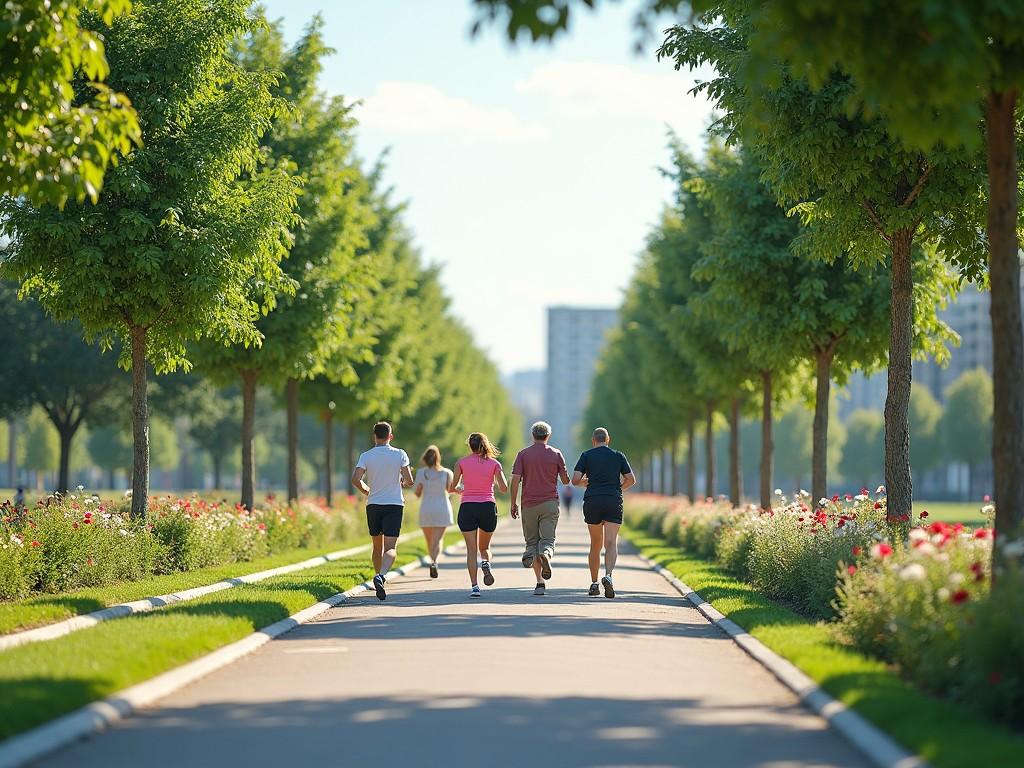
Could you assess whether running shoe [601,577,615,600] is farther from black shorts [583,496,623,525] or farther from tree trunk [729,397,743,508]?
tree trunk [729,397,743,508]

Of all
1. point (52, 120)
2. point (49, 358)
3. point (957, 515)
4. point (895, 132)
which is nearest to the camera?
point (895, 132)

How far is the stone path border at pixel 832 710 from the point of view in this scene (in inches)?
310

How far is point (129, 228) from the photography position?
19.6 metres

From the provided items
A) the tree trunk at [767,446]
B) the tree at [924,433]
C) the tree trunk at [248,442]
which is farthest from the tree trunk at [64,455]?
the tree at [924,433]

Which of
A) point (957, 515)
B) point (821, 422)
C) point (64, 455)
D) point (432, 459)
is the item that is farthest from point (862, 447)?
point (432, 459)

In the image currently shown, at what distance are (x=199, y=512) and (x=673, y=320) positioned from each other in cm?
1223

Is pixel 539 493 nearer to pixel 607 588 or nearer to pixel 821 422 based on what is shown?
pixel 607 588

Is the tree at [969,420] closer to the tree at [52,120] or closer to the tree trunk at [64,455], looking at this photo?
the tree trunk at [64,455]

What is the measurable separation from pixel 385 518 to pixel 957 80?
11.2 m

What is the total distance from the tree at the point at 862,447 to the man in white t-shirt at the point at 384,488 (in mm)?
118632

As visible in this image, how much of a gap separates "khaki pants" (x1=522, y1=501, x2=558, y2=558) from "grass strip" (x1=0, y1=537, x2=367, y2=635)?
427 cm

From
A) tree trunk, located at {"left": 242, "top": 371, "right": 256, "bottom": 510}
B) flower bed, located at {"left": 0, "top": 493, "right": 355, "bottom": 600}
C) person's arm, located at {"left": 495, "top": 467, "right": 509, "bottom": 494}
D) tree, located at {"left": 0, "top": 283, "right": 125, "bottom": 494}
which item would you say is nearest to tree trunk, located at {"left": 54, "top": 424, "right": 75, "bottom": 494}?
tree, located at {"left": 0, "top": 283, "right": 125, "bottom": 494}

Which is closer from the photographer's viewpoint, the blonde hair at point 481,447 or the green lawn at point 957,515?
the blonde hair at point 481,447

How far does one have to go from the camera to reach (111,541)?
18906 mm
